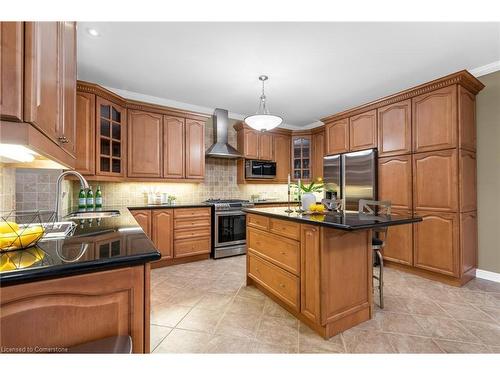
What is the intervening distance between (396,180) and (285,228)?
2.10 metres

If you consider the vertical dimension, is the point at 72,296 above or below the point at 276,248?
above

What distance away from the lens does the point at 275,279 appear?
2.18 meters

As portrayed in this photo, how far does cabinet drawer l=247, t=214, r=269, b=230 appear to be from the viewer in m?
2.32

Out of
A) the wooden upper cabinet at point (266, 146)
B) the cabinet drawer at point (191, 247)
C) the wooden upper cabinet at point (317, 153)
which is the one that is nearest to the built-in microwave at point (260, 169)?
the wooden upper cabinet at point (266, 146)

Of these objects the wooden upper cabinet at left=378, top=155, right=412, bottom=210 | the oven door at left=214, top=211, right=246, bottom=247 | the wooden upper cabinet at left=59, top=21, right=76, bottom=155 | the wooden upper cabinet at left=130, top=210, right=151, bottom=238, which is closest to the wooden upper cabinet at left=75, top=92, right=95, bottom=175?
the wooden upper cabinet at left=130, top=210, right=151, bottom=238

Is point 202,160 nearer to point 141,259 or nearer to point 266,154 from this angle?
point 266,154

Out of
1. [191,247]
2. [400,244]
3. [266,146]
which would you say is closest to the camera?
[400,244]

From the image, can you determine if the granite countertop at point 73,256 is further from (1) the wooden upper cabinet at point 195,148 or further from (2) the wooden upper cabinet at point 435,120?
(2) the wooden upper cabinet at point 435,120

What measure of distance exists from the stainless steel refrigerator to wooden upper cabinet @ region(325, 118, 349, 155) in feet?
0.41

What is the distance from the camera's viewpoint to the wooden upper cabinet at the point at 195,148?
3.81m

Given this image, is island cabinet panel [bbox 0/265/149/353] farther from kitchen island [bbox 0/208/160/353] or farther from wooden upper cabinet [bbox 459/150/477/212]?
wooden upper cabinet [bbox 459/150/477/212]

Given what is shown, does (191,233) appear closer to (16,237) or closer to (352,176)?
(352,176)

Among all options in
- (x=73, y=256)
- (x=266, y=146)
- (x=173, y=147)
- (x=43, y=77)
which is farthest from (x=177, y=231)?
(x=43, y=77)

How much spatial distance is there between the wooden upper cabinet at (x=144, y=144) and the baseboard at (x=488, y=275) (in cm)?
455
